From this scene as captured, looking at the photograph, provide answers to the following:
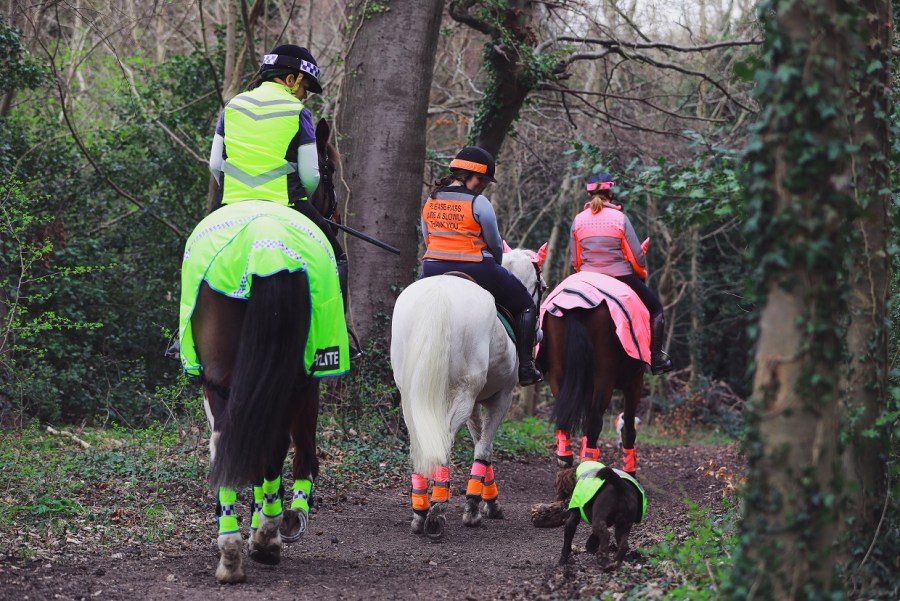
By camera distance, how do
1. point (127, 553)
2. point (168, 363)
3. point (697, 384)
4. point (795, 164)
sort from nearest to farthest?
1. point (795, 164)
2. point (127, 553)
3. point (168, 363)
4. point (697, 384)

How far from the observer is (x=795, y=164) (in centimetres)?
304

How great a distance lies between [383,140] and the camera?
10.7m

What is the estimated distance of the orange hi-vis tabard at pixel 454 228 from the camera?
742cm

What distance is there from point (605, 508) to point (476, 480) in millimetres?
Answer: 2382

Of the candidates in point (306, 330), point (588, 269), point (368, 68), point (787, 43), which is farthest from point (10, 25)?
point (787, 43)

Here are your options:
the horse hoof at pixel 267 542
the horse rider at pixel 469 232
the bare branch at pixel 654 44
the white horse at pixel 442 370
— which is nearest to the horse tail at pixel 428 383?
the white horse at pixel 442 370

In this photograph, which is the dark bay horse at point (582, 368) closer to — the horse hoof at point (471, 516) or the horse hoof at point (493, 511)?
the horse hoof at point (493, 511)

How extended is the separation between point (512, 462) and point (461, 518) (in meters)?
3.82

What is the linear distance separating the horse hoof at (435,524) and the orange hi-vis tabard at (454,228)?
1.86 meters

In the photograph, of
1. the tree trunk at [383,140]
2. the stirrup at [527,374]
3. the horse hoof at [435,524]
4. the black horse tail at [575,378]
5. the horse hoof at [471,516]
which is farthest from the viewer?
the tree trunk at [383,140]

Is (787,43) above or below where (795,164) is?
above

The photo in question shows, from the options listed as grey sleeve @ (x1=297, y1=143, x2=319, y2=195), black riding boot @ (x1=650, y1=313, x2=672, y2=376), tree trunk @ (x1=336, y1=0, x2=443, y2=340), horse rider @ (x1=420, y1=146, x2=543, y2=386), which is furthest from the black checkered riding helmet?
tree trunk @ (x1=336, y1=0, x2=443, y2=340)

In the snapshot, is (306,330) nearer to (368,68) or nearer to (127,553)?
(127,553)

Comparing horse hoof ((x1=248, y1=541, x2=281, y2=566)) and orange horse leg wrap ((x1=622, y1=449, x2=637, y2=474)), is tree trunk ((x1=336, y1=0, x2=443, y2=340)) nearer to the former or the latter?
orange horse leg wrap ((x1=622, y1=449, x2=637, y2=474))
